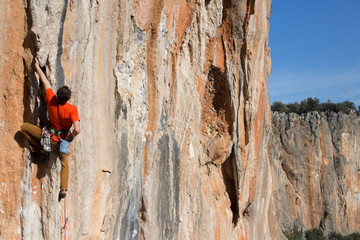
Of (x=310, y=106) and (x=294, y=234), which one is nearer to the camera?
(x=294, y=234)

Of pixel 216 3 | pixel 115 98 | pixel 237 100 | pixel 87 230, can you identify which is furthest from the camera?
pixel 237 100

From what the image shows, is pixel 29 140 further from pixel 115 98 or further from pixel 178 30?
pixel 178 30

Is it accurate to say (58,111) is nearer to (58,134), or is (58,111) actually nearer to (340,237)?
(58,134)

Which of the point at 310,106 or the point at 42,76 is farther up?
the point at 310,106

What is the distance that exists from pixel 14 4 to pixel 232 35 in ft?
20.1

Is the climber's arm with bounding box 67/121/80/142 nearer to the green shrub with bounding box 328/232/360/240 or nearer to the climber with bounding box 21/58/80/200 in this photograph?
the climber with bounding box 21/58/80/200

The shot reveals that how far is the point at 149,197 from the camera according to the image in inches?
273

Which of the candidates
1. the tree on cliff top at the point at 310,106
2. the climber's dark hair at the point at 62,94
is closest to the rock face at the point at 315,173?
the climber's dark hair at the point at 62,94

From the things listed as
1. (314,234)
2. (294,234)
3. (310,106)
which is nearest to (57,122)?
(294,234)

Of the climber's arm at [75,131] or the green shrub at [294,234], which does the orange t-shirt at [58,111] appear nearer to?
the climber's arm at [75,131]

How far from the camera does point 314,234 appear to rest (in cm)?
2520

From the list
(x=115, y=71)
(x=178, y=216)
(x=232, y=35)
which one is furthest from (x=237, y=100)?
(x=115, y=71)

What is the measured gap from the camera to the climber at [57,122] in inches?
181

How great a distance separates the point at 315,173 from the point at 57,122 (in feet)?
82.9
